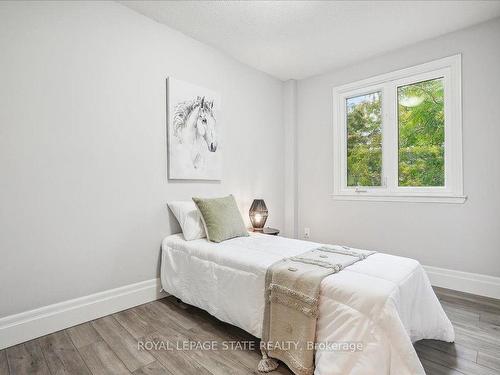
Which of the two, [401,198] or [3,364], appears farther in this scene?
[401,198]

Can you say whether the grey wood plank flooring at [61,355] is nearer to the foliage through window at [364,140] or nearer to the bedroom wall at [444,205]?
the bedroom wall at [444,205]

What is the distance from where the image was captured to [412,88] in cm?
311

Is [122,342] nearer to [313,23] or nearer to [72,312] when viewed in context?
[72,312]

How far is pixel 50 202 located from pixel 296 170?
3.02 meters

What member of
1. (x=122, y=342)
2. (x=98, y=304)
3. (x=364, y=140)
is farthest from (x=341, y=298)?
(x=364, y=140)

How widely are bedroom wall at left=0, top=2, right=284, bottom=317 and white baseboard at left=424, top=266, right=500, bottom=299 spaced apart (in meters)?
2.64

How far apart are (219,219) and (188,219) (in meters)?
0.30

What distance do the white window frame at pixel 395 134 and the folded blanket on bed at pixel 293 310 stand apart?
179 cm

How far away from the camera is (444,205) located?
2854mm

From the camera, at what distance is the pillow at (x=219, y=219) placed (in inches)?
96.3

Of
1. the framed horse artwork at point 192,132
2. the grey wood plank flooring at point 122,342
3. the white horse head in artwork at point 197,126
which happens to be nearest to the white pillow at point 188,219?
the framed horse artwork at point 192,132

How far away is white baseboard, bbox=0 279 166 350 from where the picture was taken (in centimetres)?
182

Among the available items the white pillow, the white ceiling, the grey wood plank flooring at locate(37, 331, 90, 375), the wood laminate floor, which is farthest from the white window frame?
the grey wood plank flooring at locate(37, 331, 90, 375)

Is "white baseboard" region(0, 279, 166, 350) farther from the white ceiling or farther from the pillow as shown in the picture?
the white ceiling
